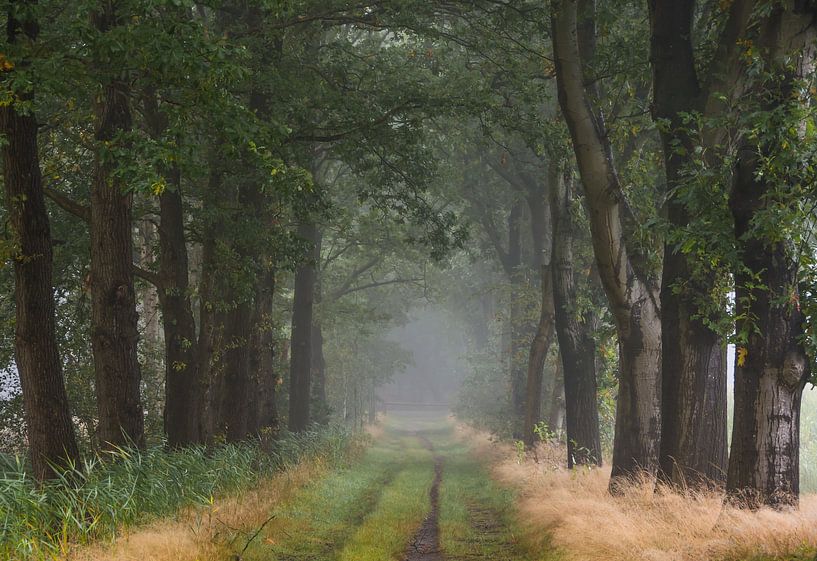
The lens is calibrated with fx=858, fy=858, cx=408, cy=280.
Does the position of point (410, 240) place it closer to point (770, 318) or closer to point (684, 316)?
point (684, 316)

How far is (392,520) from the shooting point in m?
14.7

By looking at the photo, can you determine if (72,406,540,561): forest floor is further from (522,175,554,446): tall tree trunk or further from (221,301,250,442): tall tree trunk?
(522,175,554,446): tall tree trunk

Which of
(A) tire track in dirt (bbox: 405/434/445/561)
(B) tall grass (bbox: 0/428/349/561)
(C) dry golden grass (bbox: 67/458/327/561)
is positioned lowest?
(A) tire track in dirt (bbox: 405/434/445/561)

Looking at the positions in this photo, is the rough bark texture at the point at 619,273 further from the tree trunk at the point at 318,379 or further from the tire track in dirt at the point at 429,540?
the tree trunk at the point at 318,379

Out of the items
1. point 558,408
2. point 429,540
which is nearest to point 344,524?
point 429,540

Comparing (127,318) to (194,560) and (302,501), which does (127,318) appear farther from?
(302,501)

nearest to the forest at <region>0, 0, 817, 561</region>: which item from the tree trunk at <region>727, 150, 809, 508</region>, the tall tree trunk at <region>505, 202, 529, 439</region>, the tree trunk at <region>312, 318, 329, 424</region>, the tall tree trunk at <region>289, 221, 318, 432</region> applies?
the tree trunk at <region>727, 150, 809, 508</region>

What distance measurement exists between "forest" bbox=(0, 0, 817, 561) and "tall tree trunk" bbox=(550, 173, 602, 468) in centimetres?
6

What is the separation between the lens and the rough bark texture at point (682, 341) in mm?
11977

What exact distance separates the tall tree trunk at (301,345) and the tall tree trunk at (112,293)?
14.5 meters

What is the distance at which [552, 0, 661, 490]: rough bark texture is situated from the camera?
520 inches

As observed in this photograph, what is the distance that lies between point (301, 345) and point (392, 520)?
12678 millimetres

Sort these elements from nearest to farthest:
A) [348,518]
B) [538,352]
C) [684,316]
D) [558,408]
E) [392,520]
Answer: [684,316], [392,520], [348,518], [538,352], [558,408]

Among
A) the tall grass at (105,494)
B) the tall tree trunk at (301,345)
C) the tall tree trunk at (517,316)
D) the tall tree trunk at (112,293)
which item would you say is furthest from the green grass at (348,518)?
the tall tree trunk at (517,316)
